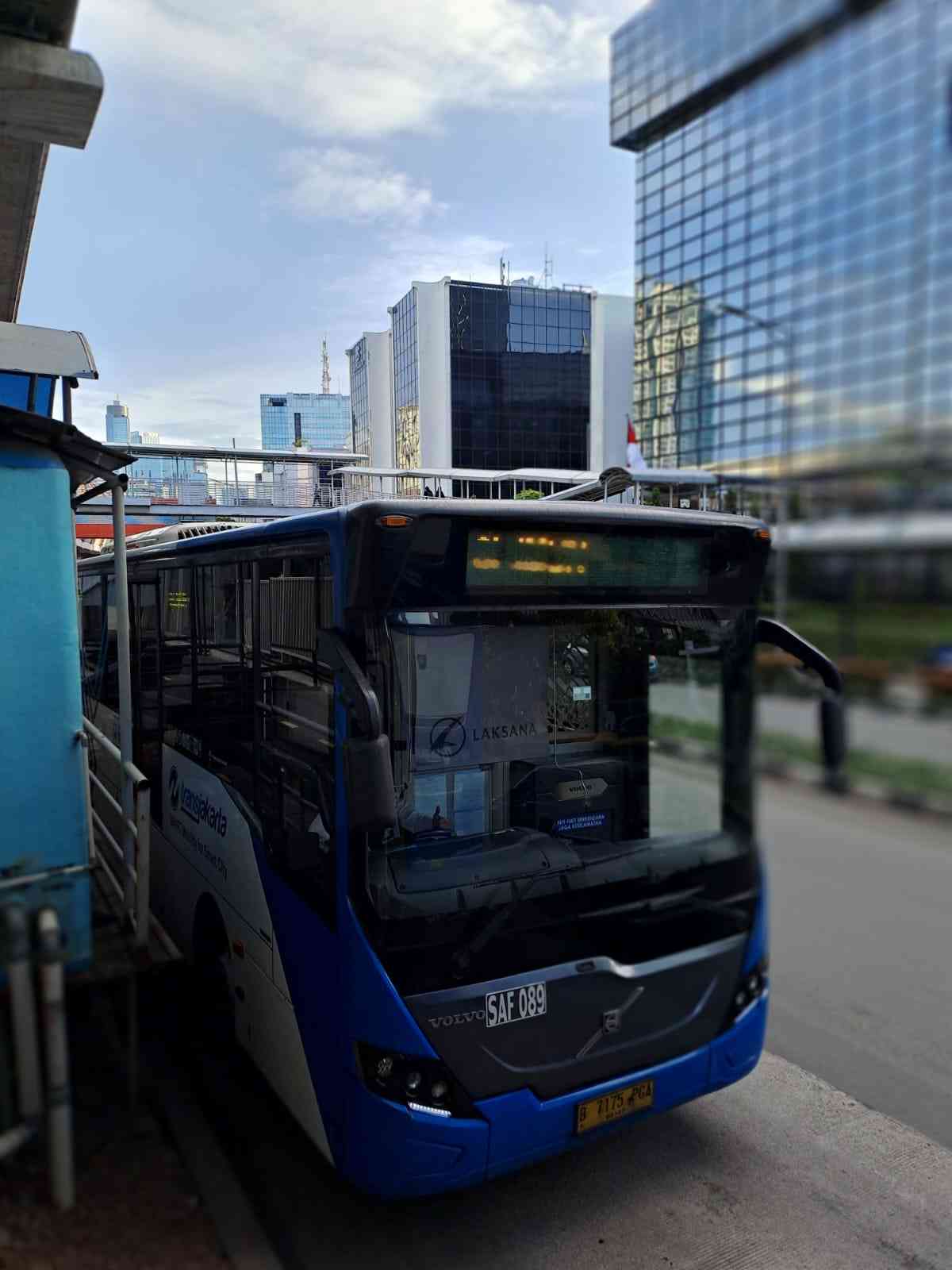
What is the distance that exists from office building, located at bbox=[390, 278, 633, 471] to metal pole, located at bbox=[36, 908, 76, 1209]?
1.94 meters

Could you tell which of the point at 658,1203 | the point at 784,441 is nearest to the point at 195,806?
the point at 658,1203

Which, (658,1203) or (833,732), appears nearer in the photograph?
(833,732)

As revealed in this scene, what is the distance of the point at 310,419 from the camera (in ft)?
32.0

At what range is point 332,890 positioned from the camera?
9.18 feet

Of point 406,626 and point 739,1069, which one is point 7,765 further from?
point 739,1069

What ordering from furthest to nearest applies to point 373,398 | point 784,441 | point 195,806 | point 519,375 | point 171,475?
point 519,375, point 171,475, point 373,398, point 195,806, point 784,441

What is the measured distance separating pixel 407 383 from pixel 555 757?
24.4 feet

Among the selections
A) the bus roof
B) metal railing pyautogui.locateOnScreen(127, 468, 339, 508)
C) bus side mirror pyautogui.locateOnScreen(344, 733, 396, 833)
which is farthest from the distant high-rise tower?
metal railing pyautogui.locateOnScreen(127, 468, 339, 508)

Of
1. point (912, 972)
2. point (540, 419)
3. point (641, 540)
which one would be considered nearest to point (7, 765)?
point (641, 540)

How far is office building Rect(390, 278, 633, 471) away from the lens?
6.98m

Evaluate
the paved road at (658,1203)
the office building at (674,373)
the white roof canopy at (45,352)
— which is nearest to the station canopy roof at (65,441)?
the white roof canopy at (45,352)

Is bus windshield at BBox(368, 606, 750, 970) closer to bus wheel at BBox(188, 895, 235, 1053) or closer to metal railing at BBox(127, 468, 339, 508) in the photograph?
bus wheel at BBox(188, 895, 235, 1053)

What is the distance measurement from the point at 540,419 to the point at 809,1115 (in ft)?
54.8

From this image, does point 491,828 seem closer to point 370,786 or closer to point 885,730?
point 370,786
